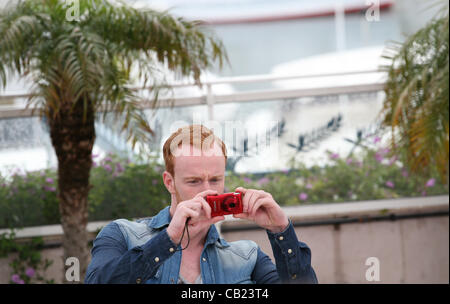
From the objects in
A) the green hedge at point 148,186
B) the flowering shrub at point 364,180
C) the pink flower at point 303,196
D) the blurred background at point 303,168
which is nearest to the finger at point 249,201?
the green hedge at point 148,186

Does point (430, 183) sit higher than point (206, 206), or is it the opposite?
point (206, 206)

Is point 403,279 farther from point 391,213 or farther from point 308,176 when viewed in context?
point 308,176

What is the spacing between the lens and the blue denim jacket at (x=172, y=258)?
1.15 metres

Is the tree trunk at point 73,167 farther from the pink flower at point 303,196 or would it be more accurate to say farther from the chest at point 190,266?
the chest at point 190,266

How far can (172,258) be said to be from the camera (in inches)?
49.4

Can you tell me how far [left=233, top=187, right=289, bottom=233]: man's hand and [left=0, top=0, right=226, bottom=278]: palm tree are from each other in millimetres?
1829

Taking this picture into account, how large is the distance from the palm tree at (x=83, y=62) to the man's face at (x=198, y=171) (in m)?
1.66

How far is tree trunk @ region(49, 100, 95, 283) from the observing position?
328 cm

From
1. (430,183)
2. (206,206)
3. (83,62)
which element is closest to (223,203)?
(206,206)

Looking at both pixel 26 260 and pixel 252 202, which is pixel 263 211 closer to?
pixel 252 202

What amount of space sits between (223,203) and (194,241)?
0.21 meters

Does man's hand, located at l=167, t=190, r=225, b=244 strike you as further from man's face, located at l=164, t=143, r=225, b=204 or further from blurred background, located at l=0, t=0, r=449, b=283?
blurred background, located at l=0, t=0, r=449, b=283

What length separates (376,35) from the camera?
2541 cm
